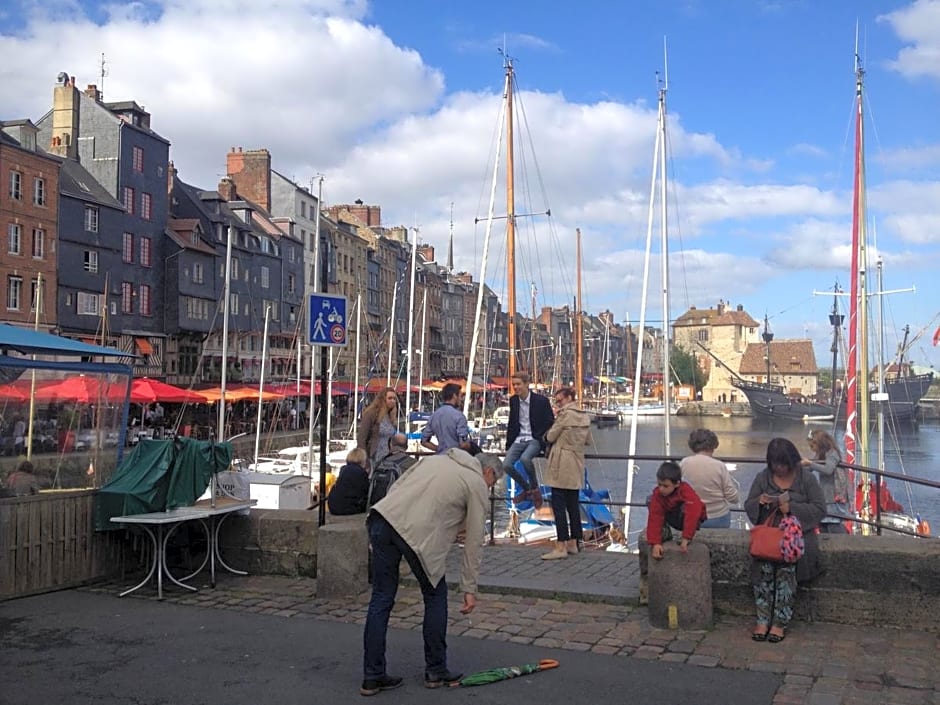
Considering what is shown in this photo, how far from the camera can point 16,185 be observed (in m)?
45.1

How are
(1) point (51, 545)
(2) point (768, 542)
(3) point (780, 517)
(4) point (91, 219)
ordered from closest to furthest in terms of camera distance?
(2) point (768, 542) → (3) point (780, 517) → (1) point (51, 545) → (4) point (91, 219)

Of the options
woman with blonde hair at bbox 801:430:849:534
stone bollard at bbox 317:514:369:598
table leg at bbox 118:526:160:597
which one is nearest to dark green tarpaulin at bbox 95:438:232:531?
table leg at bbox 118:526:160:597

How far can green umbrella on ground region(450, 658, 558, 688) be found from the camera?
6.32 metres

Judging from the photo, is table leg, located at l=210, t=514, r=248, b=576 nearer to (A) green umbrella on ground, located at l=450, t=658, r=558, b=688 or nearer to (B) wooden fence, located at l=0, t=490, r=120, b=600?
(B) wooden fence, located at l=0, t=490, r=120, b=600

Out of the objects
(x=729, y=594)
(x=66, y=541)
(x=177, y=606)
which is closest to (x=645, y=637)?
(x=729, y=594)

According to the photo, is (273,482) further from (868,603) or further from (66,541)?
(868,603)

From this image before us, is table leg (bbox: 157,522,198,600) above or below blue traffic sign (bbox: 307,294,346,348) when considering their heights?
below

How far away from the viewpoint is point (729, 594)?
7.92 m

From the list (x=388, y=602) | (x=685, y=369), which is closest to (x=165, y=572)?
(x=388, y=602)

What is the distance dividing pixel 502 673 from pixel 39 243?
46.7 meters

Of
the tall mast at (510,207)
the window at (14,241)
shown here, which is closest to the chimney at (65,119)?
the window at (14,241)

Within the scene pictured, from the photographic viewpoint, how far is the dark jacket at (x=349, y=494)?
31.9 ft

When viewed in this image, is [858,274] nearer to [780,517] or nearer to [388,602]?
[780,517]

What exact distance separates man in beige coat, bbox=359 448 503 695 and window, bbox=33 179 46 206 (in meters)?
46.2
